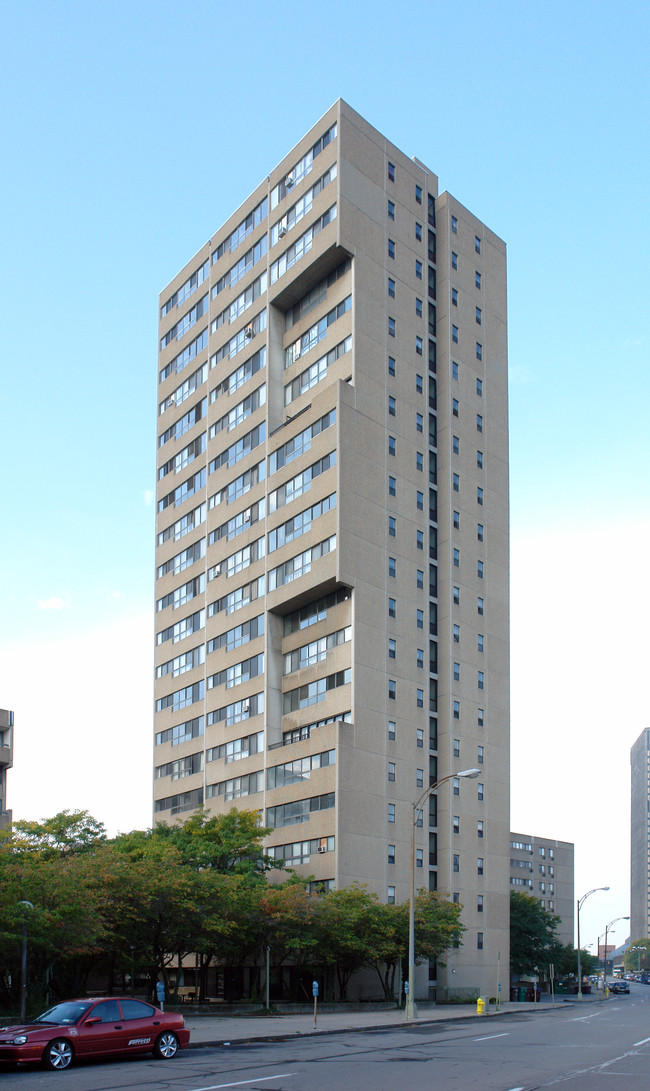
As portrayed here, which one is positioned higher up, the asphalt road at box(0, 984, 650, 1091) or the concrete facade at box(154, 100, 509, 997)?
the concrete facade at box(154, 100, 509, 997)

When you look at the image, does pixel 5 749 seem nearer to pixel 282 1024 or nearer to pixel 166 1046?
pixel 282 1024

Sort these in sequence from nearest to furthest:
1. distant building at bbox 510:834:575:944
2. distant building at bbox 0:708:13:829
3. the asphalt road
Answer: the asphalt road, distant building at bbox 0:708:13:829, distant building at bbox 510:834:575:944

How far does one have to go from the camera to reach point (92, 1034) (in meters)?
23.4

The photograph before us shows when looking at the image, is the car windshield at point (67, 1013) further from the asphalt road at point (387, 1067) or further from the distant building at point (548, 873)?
the distant building at point (548, 873)

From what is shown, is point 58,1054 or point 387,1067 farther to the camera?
point 387,1067

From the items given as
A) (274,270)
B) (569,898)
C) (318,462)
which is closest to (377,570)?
(318,462)

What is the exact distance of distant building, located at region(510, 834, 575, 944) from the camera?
15900cm

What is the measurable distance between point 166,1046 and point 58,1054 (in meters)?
3.60

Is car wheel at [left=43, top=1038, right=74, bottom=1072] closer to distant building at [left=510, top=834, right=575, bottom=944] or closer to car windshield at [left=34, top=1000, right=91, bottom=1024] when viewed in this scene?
car windshield at [left=34, top=1000, right=91, bottom=1024]

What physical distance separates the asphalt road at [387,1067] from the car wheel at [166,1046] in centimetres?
37

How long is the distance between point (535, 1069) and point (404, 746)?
46.4 m

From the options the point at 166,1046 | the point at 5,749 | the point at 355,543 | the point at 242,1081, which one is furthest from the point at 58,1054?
the point at 5,749

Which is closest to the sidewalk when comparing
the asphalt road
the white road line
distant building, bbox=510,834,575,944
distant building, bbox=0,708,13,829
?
the asphalt road

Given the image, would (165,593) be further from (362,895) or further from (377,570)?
(362,895)
